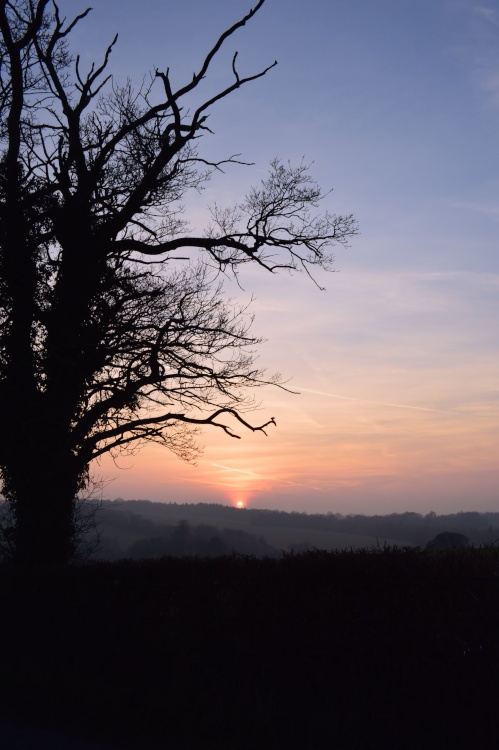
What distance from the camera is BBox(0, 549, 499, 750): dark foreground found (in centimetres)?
662

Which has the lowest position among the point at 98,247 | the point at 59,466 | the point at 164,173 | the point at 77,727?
the point at 77,727

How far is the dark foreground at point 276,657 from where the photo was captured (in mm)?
6621

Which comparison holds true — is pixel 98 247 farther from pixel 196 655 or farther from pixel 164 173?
pixel 196 655

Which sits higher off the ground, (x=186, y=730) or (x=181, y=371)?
(x=181, y=371)

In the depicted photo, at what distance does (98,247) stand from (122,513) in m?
21.5

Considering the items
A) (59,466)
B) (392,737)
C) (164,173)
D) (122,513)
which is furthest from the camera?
(122,513)

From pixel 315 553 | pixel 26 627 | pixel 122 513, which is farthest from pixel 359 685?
pixel 122 513

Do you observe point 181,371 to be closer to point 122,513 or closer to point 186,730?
point 186,730

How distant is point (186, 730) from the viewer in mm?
7535

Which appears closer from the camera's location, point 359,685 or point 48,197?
point 359,685

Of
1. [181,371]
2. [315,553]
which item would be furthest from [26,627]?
[181,371]

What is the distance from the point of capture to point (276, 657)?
786cm

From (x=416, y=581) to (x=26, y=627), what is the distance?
650cm

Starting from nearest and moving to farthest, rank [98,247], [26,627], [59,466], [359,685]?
[359,685]
[26,627]
[59,466]
[98,247]
